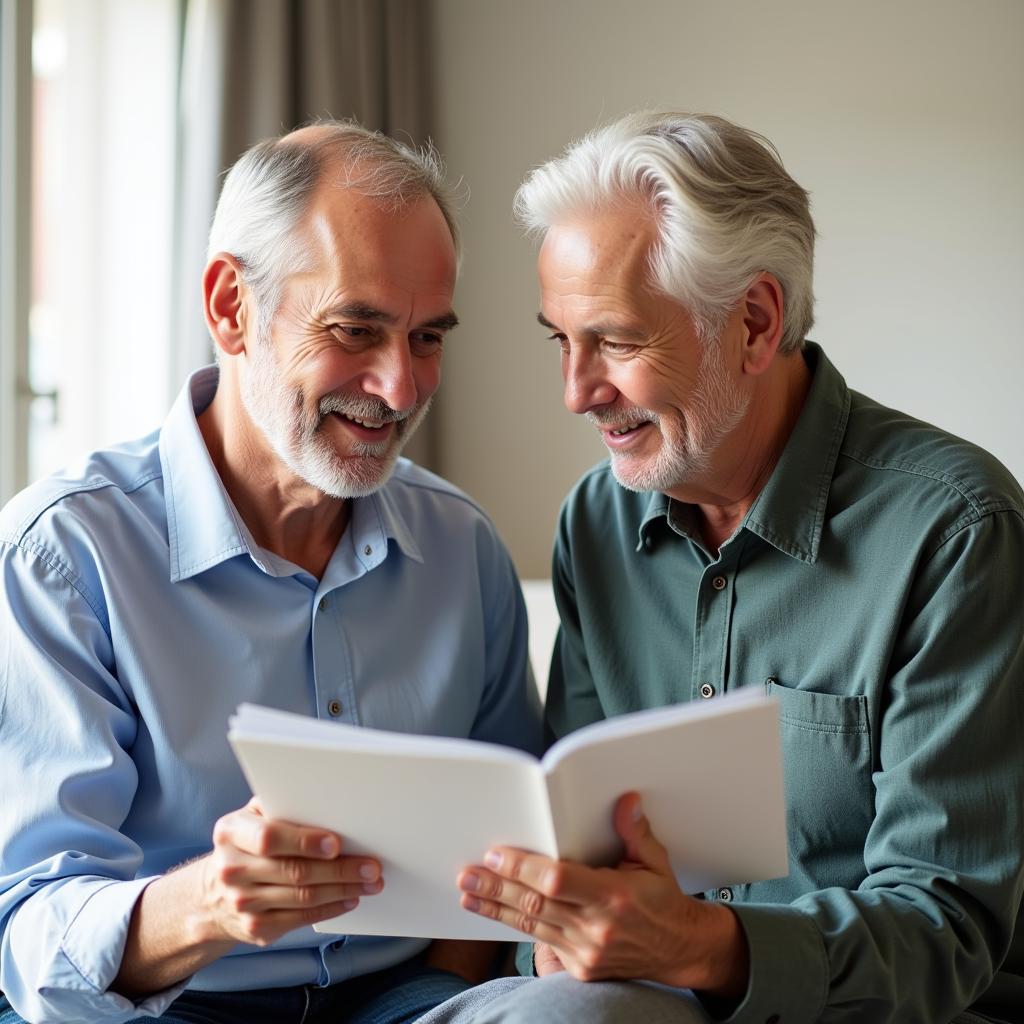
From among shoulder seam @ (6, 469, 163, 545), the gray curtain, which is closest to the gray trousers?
shoulder seam @ (6, 469, 163, 545)

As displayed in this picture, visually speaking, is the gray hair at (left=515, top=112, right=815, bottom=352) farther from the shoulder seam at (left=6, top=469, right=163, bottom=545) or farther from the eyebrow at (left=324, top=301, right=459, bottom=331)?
the shoulder seam at (left=6, top=469, right=163, bottom=545)

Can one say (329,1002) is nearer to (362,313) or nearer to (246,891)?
(246,891)

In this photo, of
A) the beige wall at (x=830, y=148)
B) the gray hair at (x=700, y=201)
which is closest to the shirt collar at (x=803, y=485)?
the gray hair at (x=700, y=201)

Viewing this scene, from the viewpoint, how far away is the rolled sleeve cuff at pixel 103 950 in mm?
1314

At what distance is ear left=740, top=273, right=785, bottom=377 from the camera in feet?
5.24

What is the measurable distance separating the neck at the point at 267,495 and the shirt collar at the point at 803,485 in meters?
0.57

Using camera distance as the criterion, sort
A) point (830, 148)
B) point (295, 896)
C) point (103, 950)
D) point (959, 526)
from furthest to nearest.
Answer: point (830, 148) → point (959, 526) → point (103, 950) → point (295, 896)

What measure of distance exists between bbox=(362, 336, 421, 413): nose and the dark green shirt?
14.4 inches

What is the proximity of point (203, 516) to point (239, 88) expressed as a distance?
1854mm

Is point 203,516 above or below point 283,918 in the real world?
above

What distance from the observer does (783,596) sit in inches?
62.0


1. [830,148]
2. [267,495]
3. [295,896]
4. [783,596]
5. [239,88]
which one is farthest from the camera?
[830,148]

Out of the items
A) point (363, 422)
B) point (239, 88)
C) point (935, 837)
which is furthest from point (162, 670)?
point (239, 88)

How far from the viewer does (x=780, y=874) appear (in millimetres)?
1262
